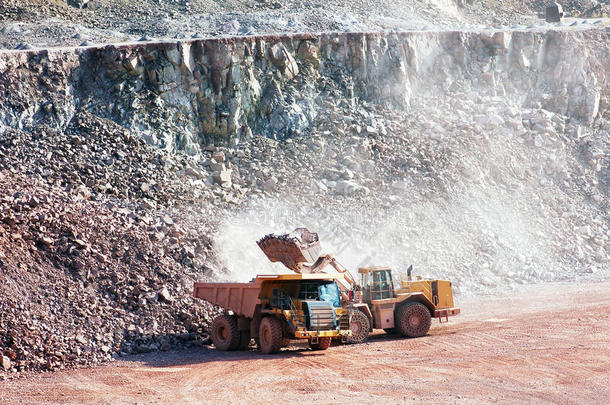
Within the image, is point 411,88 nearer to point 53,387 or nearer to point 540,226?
point 540,226

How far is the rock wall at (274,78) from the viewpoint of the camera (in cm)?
2552

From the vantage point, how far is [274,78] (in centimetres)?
2934

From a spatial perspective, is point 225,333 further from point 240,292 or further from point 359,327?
point 359,327

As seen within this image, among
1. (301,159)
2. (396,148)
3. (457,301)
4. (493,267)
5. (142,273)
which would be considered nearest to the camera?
(142,273)

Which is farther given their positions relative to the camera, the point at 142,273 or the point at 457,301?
the point at 457,301

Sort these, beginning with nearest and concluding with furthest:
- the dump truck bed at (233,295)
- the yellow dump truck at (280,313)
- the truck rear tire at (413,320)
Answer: the yellow dump truck at (280,313) < the dump truck bed at (233,295) < the truck rear tire at (413,320)

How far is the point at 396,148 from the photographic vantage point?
2975 cm

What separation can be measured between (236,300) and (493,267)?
11.9m

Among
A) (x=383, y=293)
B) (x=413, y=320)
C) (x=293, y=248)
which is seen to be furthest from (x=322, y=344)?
(x=413, y=320)

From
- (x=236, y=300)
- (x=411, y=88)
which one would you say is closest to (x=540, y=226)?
(x=411, y=88)

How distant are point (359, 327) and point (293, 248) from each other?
248 centimetres

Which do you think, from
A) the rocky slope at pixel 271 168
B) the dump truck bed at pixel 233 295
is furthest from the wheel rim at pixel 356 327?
the rocky slope at pixel 271 168

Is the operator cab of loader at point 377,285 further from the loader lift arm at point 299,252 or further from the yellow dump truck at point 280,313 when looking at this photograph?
the yellow dump truck at point 280,313

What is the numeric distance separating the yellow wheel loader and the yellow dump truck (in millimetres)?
989
